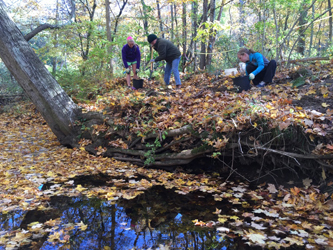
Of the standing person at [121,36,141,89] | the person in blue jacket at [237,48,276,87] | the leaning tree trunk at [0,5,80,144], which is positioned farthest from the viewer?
the standing person at [121,36,141,89]


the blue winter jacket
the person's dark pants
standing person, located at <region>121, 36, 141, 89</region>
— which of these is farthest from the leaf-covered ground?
standing person, located at <region>121, 36, 141, 89</region>

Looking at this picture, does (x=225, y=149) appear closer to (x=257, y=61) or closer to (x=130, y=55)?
(x=257, y=61)

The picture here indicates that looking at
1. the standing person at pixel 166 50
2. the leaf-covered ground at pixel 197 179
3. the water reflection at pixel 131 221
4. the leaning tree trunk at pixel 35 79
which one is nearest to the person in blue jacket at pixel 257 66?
the leaf-covered ground at pixel 197 179

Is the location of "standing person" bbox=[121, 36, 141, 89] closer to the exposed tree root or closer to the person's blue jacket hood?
the person's blue jacket hood

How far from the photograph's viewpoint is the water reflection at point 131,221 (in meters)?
2.48

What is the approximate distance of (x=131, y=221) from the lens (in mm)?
2969

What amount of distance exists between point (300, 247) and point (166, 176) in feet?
8.79

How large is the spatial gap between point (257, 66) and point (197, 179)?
3739mm

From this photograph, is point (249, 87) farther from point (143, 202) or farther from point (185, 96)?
point (143, 202)

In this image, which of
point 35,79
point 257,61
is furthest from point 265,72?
point 35,79

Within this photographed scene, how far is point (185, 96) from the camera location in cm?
640

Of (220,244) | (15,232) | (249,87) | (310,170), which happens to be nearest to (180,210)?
(220,244)

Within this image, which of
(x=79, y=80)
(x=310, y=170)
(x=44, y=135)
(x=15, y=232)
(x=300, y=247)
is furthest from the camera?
(x=79, y=80)

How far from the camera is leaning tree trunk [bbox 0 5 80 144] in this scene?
19.8ft
